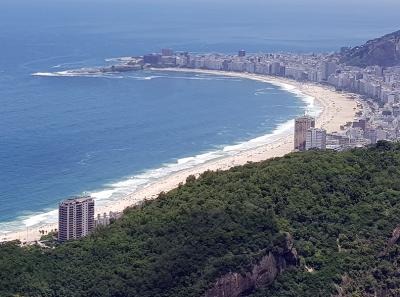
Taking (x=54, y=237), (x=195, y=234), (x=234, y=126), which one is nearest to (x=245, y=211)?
(x=195, y=234)

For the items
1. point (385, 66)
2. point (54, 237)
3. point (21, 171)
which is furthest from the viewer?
point (385, 66)

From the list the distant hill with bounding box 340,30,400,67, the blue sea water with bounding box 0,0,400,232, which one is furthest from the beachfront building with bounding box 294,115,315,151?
the distant hill with bounding box 340,30,400,67

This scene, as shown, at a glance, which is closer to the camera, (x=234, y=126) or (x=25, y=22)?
(x=234, y=126)

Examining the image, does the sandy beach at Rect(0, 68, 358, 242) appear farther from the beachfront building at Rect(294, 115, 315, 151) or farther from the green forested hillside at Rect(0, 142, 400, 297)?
the green forested hillside at Rect(0, 142, 400, 297)

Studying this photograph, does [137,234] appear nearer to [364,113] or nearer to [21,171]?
[21,171]

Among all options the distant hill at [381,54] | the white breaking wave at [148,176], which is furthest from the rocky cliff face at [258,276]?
the distant hill at [381,54]

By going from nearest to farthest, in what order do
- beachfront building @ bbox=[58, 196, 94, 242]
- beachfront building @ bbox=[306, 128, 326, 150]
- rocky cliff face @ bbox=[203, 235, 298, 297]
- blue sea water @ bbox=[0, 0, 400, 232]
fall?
rocky cliff face @ bbox=[203, 235, 298, 297] → beachfront building @ bbox=[58, 196, 94, 242] → blue sea water @ bbox=[0, 0, 400, 232] → beachfront building @ bbox=[306, 128, 326, 150]

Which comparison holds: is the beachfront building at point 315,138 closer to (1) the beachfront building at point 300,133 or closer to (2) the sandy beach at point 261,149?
(1) the beachfront building at point 300,133
